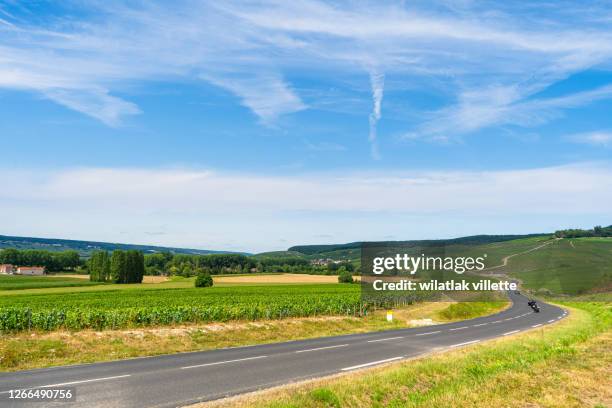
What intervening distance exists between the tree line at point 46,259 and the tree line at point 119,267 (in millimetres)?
43454

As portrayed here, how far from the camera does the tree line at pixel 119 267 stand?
397 ft

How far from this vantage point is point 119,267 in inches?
4776

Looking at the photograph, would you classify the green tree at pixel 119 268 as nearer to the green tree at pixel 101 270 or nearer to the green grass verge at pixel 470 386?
the green tree at pixel 101 270

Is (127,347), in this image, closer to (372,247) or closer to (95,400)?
(95,400)

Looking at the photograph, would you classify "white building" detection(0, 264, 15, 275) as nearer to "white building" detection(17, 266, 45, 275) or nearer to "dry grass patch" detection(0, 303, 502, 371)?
"white building" detection(17, 266, 45, 275)

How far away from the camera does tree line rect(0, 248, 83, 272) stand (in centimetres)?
16425

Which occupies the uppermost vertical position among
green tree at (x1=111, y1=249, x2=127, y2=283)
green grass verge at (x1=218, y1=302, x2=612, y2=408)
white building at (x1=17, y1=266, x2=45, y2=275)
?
green grass verge at (x1=218, y1=302, x2=612, y2=408)

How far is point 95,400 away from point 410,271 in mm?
43378

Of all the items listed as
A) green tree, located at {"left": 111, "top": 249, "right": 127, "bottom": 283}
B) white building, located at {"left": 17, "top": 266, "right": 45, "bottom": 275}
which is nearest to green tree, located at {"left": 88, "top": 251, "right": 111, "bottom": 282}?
green tree, located at {"left": 111, "top": 249, "right": 127, "bottom": 283}

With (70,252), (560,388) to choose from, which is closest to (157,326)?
(560,388)

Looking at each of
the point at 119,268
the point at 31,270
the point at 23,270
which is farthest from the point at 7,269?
the point at 119,268

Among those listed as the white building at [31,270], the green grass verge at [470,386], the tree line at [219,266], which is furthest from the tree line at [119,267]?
the green grass verge at [470,386]

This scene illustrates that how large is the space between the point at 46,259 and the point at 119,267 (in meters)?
61.5

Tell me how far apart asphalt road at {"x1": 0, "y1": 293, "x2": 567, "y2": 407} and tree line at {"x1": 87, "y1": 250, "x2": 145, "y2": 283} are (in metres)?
106
